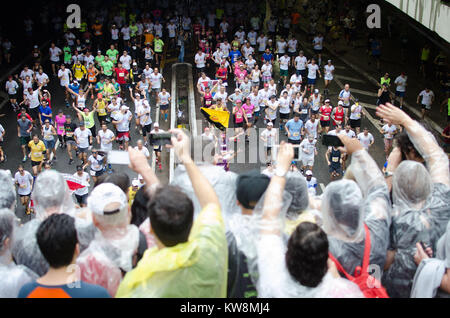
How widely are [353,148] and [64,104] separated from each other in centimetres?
2028

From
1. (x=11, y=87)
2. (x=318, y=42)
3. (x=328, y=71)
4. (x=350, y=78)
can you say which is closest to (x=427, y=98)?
(x=328, y=71)

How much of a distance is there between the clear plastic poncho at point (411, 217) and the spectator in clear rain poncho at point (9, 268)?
9.20ft

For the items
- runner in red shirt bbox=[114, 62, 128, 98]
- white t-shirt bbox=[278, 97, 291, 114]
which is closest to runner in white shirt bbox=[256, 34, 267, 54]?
white t-shirt bbox=[278, 97, 291, 114]

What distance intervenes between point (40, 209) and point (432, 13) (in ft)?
47.2

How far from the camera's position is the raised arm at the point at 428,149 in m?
4.28

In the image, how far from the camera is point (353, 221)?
11.7ft

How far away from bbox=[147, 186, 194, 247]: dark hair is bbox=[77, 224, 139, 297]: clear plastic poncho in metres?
0.89

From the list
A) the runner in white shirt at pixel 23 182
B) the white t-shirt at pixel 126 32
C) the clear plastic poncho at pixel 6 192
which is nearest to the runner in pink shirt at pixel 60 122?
the runner in white shirt at pixel 23 182

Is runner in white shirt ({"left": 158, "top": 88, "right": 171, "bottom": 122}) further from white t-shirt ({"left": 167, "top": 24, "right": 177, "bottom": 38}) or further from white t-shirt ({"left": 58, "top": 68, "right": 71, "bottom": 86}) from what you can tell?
white t-shirt ({"left": 167, "top": 24, "right": 177, "bottom": 38})

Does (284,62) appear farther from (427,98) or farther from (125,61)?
(125,61)

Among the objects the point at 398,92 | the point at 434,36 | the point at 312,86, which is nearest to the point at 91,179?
the point at 312,86

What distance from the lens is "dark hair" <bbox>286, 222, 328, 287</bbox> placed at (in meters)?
3.14

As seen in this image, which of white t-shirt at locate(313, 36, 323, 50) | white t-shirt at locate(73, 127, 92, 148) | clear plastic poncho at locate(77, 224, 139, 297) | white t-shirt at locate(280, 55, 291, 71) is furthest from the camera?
white t-shirt at locate(313, 36, 323, 50)
